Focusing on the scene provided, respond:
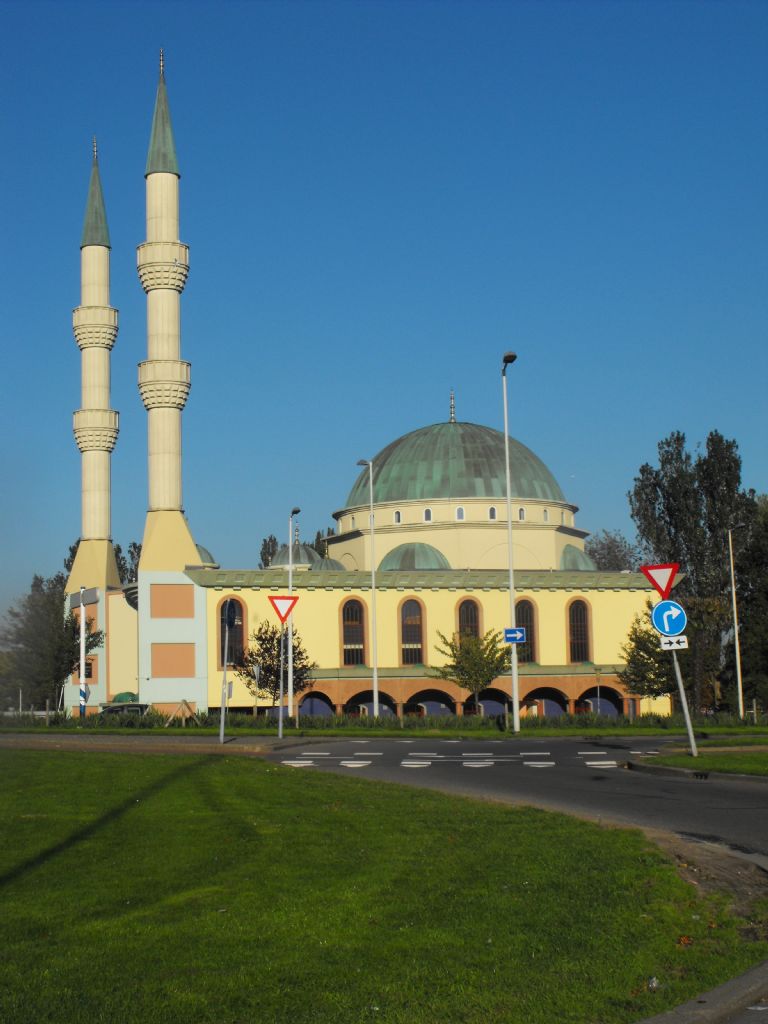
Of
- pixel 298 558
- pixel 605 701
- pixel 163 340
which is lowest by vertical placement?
pixel 605 701

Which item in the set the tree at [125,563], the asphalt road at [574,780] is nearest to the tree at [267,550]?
the tree at [125,563]

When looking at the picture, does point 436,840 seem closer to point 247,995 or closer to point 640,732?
point 247,995

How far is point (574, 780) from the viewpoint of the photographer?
66.3 feet

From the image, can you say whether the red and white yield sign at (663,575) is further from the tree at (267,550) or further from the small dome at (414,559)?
the tree at (267,550)

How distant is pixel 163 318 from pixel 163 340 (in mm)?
1027

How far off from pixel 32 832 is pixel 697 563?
6153 cm

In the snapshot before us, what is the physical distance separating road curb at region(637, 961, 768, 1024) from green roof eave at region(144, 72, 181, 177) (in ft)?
190

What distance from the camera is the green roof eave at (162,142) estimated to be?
60.7m

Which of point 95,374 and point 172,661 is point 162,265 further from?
point 172,661

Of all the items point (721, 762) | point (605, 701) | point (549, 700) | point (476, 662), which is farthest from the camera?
point (605, 701)

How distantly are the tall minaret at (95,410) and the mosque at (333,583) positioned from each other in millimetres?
86

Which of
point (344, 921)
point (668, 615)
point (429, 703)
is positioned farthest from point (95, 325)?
point (344, 921)

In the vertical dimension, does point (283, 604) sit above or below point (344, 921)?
above

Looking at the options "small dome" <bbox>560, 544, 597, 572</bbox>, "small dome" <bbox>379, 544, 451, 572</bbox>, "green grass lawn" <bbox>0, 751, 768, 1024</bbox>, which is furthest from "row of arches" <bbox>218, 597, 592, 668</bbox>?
"green grass lawn" <bbox>0, 751, 768, 1024</bbox>
